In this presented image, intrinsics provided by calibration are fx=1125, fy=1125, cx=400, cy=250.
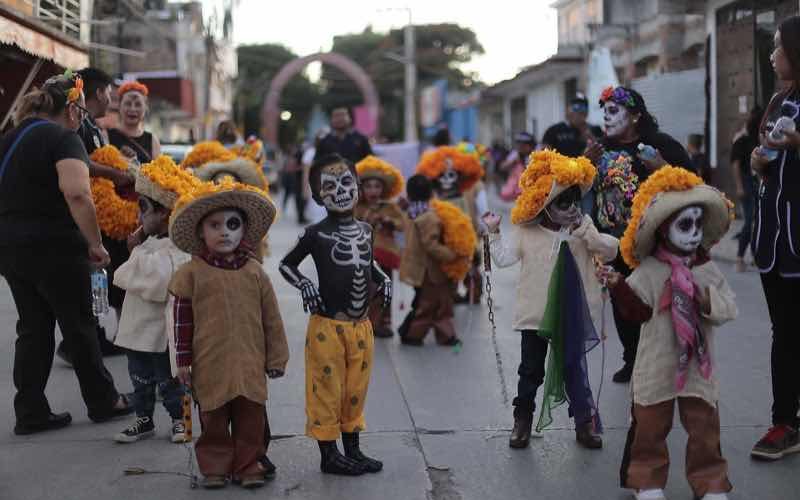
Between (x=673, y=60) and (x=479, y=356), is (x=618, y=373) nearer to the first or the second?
(x=479, y=356)

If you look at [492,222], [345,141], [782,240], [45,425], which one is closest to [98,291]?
[45,425]

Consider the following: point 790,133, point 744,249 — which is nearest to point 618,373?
point 790,133

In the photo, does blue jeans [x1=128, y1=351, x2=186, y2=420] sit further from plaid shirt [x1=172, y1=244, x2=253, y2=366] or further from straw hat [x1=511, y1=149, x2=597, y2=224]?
straw hat [x1=511, y1=149, x2=597, y2=224]

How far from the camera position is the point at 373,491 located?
5.23 meters

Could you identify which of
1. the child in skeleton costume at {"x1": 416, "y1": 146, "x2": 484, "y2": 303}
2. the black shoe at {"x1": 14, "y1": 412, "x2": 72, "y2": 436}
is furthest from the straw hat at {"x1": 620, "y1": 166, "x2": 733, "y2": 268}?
the child in skeleton costume at {"x1": 416, "y1": 146, "x2": 484, "y2": 303}

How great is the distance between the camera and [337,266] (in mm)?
5504

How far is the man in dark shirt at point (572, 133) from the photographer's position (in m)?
10.3

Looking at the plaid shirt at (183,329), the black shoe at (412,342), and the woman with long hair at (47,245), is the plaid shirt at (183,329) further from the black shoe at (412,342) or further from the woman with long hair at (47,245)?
the black shoe at (412,342)

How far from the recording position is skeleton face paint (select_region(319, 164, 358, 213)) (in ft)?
18.3

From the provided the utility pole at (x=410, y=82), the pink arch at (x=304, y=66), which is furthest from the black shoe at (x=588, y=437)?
the utility pole at (x=410, y=82)

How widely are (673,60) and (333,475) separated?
22.2 m

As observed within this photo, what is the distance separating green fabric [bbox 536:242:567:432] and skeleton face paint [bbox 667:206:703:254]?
3.26 feet

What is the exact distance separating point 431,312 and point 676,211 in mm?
4675

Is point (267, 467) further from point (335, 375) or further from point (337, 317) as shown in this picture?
point (337, 317)
